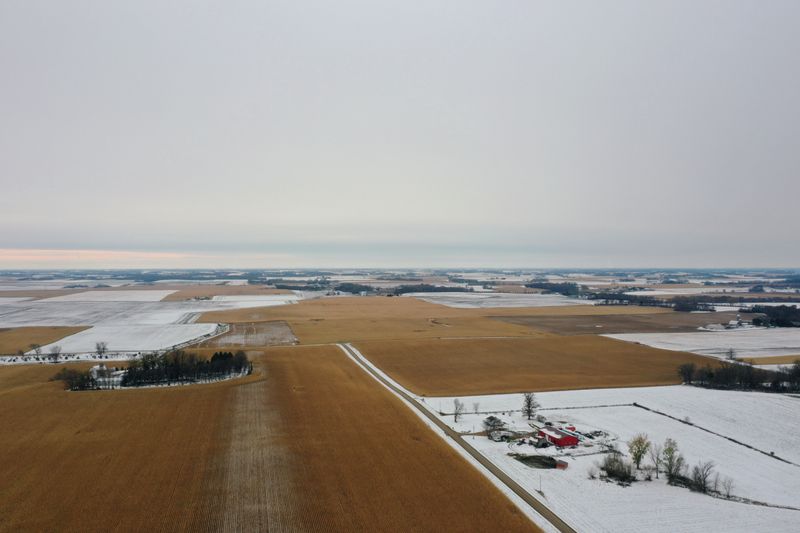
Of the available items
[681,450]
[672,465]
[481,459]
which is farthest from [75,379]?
[681,450]

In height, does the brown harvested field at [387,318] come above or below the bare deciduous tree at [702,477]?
below

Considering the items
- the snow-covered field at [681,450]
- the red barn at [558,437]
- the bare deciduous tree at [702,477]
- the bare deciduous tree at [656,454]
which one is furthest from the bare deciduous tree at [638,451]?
the red barn at [558,437]

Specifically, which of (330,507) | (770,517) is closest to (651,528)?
(770,517)

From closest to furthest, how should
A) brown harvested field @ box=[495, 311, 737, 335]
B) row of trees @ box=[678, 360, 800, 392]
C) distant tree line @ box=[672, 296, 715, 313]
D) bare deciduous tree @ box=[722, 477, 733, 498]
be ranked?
bare deciduous tree @ box=[722, 477, 733, 498], row of trees @ box=[678, 360, 800, 392], brown harvested field @ box=[495, 311, 737, 335], distant tree line @ box=[672, 296, 715, 313]

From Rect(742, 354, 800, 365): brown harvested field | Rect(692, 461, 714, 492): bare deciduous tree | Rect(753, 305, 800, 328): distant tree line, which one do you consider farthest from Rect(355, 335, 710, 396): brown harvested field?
Rect(753, 305, 800, 328): distant tree line

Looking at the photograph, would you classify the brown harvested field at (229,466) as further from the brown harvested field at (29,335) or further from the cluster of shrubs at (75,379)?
the brown harvested field at (29,335)

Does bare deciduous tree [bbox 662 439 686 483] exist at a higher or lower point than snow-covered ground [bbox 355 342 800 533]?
higher

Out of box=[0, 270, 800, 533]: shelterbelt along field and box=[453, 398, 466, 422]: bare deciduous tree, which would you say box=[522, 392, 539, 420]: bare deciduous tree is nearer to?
box=[0, 270, 800, 533]: shelterbelt along field

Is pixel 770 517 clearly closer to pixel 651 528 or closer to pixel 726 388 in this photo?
pixel 651 528
